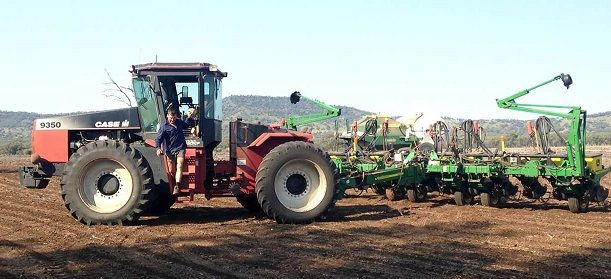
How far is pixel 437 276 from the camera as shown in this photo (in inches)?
249

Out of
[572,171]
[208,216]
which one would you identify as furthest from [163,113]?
[572,171]

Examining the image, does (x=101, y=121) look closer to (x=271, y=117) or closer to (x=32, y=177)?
(x=32, y=177)

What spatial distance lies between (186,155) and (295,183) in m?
1.79

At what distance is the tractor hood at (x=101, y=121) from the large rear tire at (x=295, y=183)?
7.21 ft

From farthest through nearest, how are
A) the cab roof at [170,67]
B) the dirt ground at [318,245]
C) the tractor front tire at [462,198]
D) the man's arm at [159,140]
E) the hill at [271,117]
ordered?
1. the hill at [271,117]
2. the tractor front tire at [462,198]
3. the cab roof at [170,67]
4. the man's arm at [159,140]
5. the dirt ground at [318,245]

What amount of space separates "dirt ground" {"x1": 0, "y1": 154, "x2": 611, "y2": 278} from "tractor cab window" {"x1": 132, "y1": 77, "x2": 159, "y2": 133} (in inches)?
60.6

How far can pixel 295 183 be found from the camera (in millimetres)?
10422

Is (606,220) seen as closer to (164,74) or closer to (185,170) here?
(185,170)

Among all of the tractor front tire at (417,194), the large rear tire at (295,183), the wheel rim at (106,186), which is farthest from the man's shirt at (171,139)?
the tractor front tire at (417,194)

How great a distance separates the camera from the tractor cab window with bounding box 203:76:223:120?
34.0 feet

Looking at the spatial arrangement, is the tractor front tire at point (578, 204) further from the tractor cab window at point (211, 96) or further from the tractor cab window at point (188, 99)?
the tractor cab window at point (188, 99)

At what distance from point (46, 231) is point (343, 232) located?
13.8ft

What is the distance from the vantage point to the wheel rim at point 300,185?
33.9 ft

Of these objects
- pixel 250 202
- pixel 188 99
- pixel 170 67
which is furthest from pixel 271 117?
pixel 170 67
